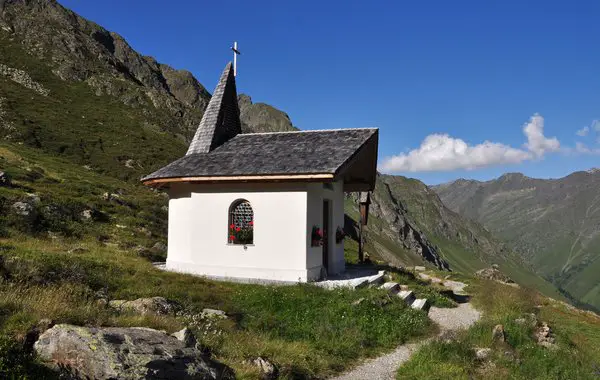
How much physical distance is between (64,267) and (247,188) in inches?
263

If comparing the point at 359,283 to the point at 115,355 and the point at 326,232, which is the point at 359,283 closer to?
the point at 326,232

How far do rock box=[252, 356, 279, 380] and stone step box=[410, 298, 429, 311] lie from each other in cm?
782

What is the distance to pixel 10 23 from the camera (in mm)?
74125

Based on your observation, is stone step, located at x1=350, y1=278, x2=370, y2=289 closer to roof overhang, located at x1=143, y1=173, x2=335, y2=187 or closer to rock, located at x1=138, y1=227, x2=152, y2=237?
roof overhang, located at x1=143, y1=173, x2=335, y2=187

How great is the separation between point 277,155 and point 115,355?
12539 mm

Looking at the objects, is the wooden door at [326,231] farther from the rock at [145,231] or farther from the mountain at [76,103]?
the mountain at [76,103]

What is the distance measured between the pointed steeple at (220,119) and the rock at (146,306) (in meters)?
10.3

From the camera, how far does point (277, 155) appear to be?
17359 mm

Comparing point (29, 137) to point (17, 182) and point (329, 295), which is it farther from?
point (329, 295)

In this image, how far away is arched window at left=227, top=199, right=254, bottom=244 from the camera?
1675 cm

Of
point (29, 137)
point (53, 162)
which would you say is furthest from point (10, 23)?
point (53, 162)

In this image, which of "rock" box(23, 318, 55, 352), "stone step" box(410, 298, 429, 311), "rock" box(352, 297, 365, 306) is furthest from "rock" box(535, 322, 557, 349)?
"rock" box(23, 318, 55, 352)

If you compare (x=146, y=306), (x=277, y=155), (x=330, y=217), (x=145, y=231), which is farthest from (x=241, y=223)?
(x=145, y=231)

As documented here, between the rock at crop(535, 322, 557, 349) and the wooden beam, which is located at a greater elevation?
the wooden beam
